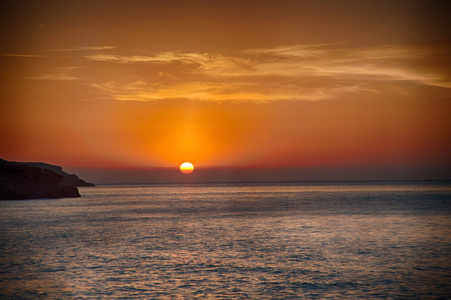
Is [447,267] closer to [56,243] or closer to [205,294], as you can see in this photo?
[205,294]

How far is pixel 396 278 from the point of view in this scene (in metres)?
28.3

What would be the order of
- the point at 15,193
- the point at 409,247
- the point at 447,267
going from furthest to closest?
the point at 15,193 → the point at 409,247 → the point at 447,267

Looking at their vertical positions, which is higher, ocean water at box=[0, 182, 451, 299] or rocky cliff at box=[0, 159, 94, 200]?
rocky cliff at box=[0, 159, 94, 200]

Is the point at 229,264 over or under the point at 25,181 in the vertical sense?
under

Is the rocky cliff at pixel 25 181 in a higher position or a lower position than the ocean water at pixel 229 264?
higher

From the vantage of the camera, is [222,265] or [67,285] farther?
[222,265]

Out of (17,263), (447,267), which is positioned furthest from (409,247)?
(17,263)

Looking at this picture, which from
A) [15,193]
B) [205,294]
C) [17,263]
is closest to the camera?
[205,294]

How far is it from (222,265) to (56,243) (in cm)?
2218

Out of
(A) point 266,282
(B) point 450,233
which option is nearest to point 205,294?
(A) point 266,282

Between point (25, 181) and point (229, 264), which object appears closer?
point (229, 264)

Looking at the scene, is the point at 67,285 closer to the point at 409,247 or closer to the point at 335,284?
the point at 335,284

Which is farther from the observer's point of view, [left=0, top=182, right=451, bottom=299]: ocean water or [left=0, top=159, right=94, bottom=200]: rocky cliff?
[left=0, top=159, right=94, bottom=200]: rocky cliff

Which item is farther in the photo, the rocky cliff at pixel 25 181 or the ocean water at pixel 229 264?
the rocky cliff at pixel 25 181
